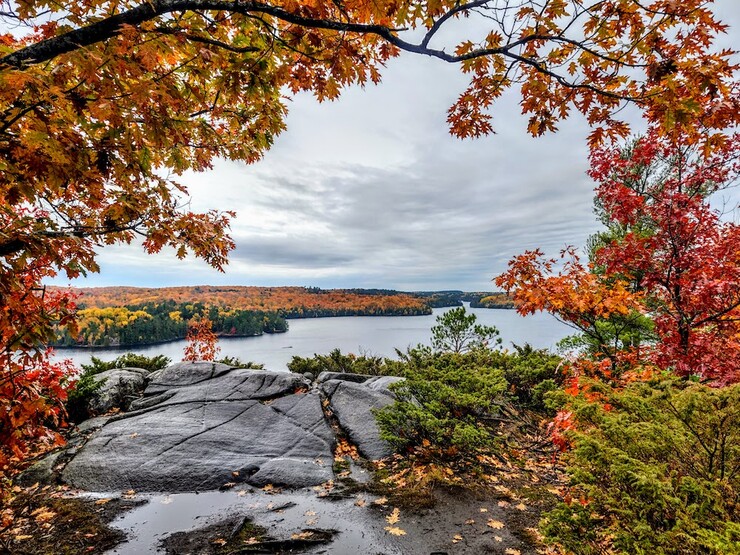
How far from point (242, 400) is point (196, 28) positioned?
799 cm

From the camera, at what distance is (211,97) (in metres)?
3.81

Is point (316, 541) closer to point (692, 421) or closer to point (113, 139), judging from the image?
point (692, 421)

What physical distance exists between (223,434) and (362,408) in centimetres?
304

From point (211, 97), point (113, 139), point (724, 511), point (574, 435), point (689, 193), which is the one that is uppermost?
point (211, 97)

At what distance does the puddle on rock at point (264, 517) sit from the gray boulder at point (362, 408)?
1.73 m

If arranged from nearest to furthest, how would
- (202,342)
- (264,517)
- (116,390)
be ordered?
(264,517) < (116,390) < (202,342)

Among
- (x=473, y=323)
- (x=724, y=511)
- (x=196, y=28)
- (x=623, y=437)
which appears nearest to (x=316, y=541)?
(x=623, y=437)

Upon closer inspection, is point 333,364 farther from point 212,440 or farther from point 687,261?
point 687,261

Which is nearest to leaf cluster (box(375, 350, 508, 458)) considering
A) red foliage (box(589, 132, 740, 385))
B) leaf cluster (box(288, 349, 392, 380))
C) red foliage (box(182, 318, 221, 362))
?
red foliage (box(589, 132, 740, 385))

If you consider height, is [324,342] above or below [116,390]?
below

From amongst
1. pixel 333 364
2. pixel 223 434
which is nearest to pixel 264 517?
pixel 223 434

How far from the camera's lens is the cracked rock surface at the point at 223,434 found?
210 inches

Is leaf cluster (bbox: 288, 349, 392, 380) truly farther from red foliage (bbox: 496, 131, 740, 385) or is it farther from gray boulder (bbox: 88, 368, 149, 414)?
red foliage (bbox: 496, 131, 740, 385)

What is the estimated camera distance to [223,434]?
21.6 feet
